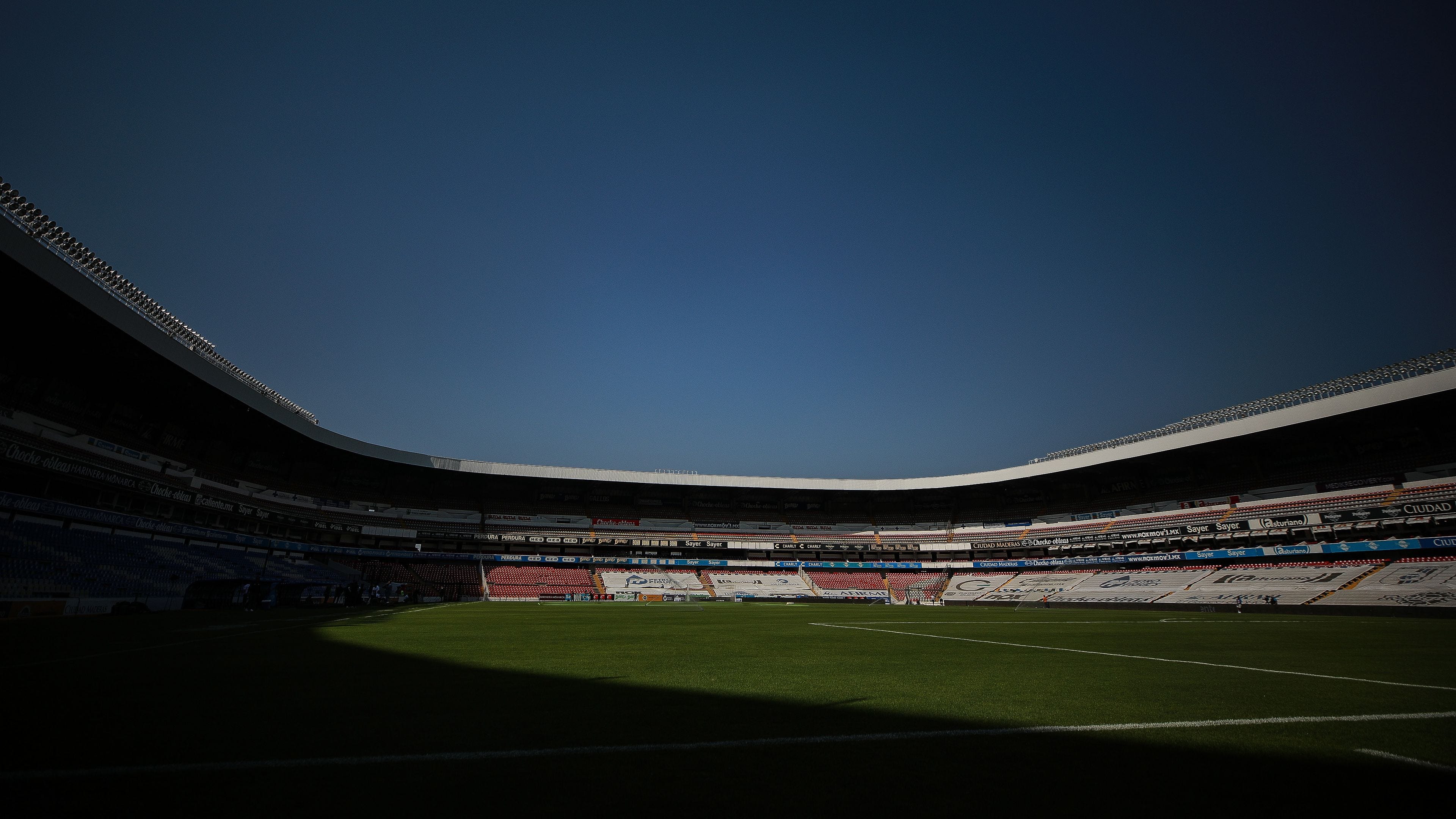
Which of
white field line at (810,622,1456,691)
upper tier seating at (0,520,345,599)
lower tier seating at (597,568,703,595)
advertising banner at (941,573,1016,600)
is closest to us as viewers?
white field line at (810,622,1456,691)

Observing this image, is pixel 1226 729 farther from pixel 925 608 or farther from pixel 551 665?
pixel 925 608

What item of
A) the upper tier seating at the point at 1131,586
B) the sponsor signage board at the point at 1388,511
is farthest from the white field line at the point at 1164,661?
the sponsor signage board at the point at 1388,511

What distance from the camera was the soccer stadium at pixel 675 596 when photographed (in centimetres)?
360

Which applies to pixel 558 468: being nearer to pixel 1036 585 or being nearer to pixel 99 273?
pixel 99 273

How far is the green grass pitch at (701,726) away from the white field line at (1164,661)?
9 centimetres

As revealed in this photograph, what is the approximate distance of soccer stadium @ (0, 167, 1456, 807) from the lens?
11.8 ft

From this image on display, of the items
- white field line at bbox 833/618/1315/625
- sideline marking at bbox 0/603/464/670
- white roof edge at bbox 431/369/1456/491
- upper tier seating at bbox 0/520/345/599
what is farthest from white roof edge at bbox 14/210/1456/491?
white field line at bbox 833/618/1315/625

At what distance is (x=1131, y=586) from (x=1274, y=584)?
652 centimetres

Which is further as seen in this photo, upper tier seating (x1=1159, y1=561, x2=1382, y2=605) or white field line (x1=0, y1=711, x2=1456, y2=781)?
upper tier seating (x1=1159, y1=561, x2=1382, y2=605)

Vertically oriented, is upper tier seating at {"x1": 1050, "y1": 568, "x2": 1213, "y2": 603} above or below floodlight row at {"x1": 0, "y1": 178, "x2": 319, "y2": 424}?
below

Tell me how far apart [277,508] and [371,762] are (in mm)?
44381

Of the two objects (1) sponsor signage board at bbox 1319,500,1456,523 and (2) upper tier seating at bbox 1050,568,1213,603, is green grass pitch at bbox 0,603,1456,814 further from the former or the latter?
(1) sponsor signage board at bbox 1319,500,1456,523

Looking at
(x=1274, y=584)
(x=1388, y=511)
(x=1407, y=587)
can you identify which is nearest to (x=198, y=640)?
(x=1407, y=587)

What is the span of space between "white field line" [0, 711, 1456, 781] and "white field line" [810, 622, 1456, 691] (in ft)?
6.83
